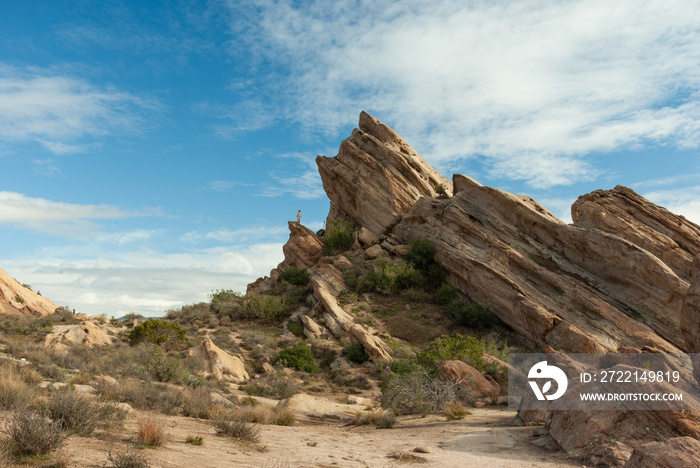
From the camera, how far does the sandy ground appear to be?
23.9ft

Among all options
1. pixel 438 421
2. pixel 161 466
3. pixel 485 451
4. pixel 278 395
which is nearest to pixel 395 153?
pixel 278 395

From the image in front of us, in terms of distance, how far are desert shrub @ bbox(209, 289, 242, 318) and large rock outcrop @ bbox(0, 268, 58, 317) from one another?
1222cm

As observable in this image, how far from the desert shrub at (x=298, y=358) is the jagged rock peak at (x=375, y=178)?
60.4 ft

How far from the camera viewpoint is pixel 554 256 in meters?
30.0

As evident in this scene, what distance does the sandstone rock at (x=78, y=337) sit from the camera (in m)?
19.9

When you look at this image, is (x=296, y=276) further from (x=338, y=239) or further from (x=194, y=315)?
(x=194, y=315)

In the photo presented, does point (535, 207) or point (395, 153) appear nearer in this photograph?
point (535, 207)

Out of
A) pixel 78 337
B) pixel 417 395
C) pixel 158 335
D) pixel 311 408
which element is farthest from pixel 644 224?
pixel 78 337

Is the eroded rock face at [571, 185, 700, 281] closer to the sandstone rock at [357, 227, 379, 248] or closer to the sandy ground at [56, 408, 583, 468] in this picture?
the sandstone rock at [357, 227, 379, 248]

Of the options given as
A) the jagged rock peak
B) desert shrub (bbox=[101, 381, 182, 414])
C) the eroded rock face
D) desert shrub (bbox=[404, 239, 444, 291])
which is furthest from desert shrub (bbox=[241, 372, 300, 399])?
the eroded rock face

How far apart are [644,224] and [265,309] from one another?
28.5 m

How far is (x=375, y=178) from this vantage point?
40.6 m

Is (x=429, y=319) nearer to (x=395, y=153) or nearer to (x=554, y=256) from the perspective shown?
(x=554, y=256)

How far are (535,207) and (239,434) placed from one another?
104 ft
